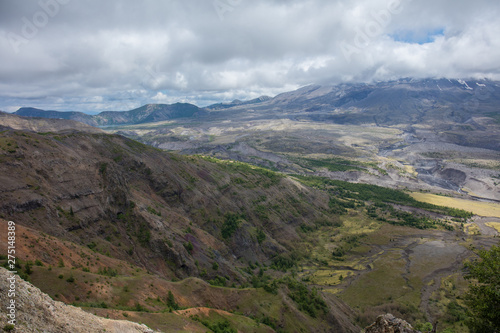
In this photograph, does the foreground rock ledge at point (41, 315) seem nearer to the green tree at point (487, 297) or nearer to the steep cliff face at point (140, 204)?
the steep cliff face at point (140, 204)

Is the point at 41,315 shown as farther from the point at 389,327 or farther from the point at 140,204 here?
the point at 140,204

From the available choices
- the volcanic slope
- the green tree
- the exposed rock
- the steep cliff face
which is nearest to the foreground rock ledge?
the volcanic slope

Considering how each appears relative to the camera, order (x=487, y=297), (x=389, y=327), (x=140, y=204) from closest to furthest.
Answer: (x=389, y=327) < (x=487, y=297) < (x=140, y=204)

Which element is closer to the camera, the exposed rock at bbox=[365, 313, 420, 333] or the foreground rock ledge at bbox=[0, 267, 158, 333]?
the foreground rock ledge at bbox=[0, 267, 158, 333]

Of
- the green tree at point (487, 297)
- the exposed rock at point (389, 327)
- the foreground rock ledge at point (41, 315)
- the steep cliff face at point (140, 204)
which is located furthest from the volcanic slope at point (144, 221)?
the green tree at point (487, 297)

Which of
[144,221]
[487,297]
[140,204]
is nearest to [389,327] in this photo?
[487,297]

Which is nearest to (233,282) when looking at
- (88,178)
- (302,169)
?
(88,178)

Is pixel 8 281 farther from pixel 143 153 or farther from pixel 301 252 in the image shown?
pixel 301 252

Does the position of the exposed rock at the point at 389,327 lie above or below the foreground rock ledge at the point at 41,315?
below

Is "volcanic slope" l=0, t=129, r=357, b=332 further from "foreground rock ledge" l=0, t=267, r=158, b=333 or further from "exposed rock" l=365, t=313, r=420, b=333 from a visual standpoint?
"exposed rock" l=365, t=313, r=420, b=333
